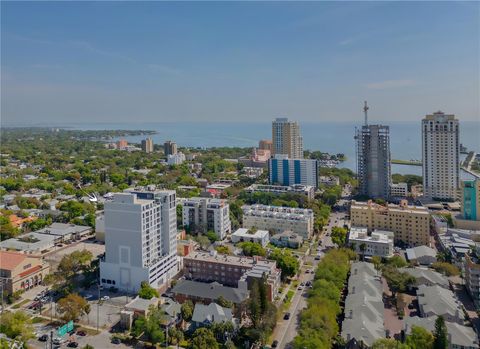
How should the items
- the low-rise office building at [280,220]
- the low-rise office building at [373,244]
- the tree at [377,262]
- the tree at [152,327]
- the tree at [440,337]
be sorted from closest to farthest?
the tree at [440,337] < the tree at [152,327] < the tree at [377,262] < the low-rise office building at [373,244] < the low-rise office building at [280,220]

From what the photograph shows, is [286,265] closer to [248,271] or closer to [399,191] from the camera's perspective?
[248,271]

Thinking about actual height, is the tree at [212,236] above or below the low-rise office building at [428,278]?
above

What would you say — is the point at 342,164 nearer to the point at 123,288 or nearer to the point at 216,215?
the point at 216,215

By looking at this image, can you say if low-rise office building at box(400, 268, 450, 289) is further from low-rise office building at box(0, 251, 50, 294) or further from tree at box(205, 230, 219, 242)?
low-rise office building at box(0, 251, 50, 294)

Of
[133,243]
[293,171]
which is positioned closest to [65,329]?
[133,243]

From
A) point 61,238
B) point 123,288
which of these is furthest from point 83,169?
point 123,288

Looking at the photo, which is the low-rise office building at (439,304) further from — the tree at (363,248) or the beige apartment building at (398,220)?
the beige apartment building at (398,220)

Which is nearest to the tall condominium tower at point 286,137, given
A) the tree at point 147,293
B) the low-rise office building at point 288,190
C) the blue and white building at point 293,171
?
the blue and white building at point 293,171

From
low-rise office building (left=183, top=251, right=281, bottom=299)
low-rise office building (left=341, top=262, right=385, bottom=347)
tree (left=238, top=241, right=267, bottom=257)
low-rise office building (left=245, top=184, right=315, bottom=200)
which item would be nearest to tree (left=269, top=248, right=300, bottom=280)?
low-rise office building (left=183, top=251, right=281, bottom=299)
